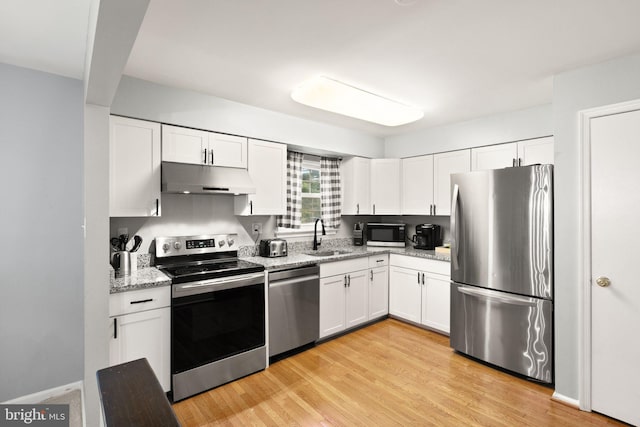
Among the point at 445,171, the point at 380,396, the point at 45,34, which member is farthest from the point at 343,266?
the point at 45,34

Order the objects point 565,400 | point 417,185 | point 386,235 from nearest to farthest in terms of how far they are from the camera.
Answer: point 565,400, point 417,185, point 386,235

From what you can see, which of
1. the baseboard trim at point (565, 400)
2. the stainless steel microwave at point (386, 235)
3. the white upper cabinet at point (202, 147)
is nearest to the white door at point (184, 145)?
the white upper cabinet at point (202, 147)

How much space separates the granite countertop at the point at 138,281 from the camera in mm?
2142

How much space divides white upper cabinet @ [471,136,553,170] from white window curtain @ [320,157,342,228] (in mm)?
1690

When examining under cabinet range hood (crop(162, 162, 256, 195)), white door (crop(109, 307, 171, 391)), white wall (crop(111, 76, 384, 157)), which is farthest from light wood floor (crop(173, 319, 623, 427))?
white wall (crop(111, 76, 384, 157))

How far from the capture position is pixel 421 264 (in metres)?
3.70

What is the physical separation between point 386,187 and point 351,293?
1.56 meters

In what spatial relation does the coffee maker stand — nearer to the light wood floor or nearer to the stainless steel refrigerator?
the stainless steel refrigerator

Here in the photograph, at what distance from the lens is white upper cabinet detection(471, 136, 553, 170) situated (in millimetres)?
3117

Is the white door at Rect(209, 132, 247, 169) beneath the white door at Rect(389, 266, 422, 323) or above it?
above

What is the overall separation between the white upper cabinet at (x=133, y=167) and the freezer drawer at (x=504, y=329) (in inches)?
115

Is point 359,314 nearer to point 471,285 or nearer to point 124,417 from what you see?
point 471,285

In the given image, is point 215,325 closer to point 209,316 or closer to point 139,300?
point 209,316

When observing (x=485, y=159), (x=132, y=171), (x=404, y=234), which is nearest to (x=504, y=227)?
(x=485, y=159)
